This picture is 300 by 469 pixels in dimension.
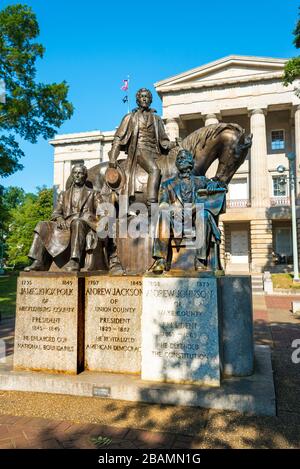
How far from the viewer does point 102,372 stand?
5.23 meters

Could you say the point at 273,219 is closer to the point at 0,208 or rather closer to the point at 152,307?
the point at 0,208

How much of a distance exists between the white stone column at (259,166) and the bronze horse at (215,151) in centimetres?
3326

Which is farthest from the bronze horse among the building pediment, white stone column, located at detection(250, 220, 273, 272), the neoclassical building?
the building pediment

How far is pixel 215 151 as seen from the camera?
7027 millimetres

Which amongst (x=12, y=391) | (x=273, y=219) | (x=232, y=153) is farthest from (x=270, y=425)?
(x=273, y=219)

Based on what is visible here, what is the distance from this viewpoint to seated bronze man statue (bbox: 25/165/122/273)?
224 inches

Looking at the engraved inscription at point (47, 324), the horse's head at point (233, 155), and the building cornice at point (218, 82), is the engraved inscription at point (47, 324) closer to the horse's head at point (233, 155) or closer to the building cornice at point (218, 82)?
the horse's head at point (233, 155)

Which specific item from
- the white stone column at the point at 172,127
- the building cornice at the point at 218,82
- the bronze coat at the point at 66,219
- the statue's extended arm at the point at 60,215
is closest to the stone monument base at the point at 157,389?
the bronze coat at the point at 66,219

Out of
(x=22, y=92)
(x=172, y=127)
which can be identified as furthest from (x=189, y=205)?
(x=172, y=127)

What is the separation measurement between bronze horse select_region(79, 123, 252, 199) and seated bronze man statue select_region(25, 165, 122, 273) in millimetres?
1135

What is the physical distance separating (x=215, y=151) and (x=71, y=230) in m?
3.21

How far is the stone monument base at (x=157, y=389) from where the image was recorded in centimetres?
428

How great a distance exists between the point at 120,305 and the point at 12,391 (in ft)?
6.24

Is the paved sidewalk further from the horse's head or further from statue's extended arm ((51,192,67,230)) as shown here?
the horse's head
